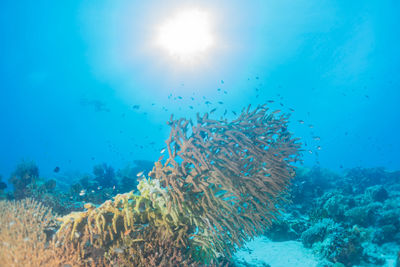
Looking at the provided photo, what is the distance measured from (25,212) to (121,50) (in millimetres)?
79517

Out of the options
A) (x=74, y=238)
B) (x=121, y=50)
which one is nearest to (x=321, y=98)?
(x=121, y=50)

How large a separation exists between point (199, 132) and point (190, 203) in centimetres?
156

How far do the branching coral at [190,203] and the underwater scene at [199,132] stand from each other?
3 centimetres

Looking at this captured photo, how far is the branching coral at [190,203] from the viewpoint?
3.55 metres

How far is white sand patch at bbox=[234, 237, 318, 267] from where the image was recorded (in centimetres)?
703

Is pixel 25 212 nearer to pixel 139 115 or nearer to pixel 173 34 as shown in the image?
pixel 173 34

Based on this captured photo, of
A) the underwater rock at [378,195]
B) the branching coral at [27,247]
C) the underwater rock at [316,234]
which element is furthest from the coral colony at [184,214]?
the underwater rock at [378,195]

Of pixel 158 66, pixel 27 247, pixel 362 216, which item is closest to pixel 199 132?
pixel 27 247

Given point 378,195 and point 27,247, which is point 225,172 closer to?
point 27,247

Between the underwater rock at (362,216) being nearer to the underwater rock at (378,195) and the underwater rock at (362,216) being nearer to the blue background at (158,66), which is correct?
the underwater rock at (378,195)

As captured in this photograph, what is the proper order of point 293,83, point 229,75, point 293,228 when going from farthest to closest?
point 293,83 → point 229,75 → point 293,228

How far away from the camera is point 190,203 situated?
4.15 metres

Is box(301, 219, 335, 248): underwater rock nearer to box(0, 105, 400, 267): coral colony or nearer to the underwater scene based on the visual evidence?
the underwater scene

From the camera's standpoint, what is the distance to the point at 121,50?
72375 millimetres
